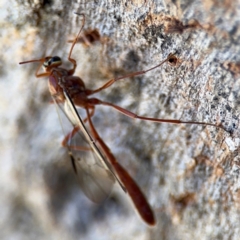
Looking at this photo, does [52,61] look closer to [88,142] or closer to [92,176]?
[88,142]

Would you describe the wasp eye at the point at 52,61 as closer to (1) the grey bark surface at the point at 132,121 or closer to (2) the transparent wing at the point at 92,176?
(1) the grey bark surface at the point at 132,121

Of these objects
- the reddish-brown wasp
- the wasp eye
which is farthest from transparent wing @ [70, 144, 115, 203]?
the wasp eye

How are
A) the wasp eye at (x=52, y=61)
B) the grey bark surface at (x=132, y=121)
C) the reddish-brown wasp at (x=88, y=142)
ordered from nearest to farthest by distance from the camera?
the grey bark surface at (x=132, y=121) → the reddish-brown wasp at (x=88, y=142) → the wasp eye at (x=52, y=61)

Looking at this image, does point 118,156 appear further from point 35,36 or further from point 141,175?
point 35,36

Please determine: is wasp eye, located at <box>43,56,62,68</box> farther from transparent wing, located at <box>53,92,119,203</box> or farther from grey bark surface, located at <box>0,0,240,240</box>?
transparent wing, located at <box>53,92,119,203</box>

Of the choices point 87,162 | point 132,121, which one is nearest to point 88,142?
point 87,162

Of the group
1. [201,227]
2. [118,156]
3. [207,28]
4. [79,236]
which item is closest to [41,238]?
[79,236]

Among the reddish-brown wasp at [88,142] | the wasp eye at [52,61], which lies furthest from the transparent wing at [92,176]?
the wasp eye at [52,61]
